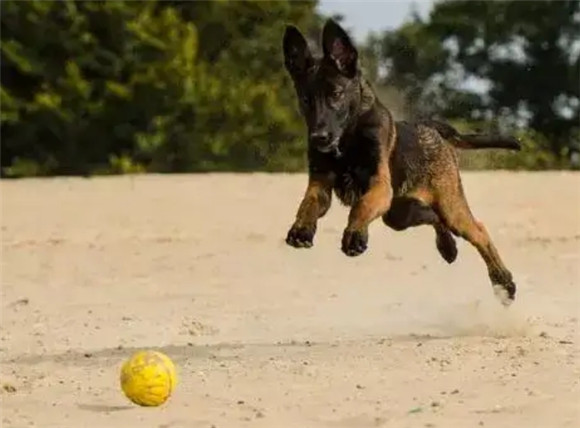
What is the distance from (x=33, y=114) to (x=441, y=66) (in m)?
9.70

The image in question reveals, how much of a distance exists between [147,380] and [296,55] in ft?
7.15

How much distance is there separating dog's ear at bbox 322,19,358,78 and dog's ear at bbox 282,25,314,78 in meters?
0.10

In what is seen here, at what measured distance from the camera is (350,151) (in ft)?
28.7

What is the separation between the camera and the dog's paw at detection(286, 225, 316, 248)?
833 centimetres

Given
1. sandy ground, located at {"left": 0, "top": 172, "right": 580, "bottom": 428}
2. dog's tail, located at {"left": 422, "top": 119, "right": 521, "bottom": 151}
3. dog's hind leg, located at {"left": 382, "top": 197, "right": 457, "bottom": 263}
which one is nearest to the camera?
sandy ground, located at {"left": 0, "top": 172, "right": 580, "bottom": 428}

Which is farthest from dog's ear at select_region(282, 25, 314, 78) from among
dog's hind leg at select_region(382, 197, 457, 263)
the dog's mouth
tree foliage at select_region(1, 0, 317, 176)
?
tree foliage at select_region(1, 0, 317, 176)

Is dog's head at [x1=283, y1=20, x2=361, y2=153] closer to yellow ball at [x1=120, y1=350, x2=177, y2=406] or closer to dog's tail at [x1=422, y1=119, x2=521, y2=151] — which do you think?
dog's tail at [x1=422, y1=119, x2=521, y2=151]

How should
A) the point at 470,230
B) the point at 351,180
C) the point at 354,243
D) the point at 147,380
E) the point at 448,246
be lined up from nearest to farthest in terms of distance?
the point at 147,380, the point at 354,243, the point at 351,180, the point at 470,230, the point at 448,246

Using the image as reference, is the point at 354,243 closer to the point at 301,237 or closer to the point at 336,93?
the point at 301,237

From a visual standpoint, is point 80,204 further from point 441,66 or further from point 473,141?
point 441,66

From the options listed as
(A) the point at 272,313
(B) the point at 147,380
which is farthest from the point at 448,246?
(B) the point at 147,380

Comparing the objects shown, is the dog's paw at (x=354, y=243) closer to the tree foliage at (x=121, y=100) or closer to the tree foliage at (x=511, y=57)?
the tree foliage at (x=121, y=100)

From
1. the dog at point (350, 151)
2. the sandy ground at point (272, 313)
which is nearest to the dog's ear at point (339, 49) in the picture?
the dog at point (350, 151)

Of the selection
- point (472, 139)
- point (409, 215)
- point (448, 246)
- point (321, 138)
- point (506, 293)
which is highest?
point (321, 138)
